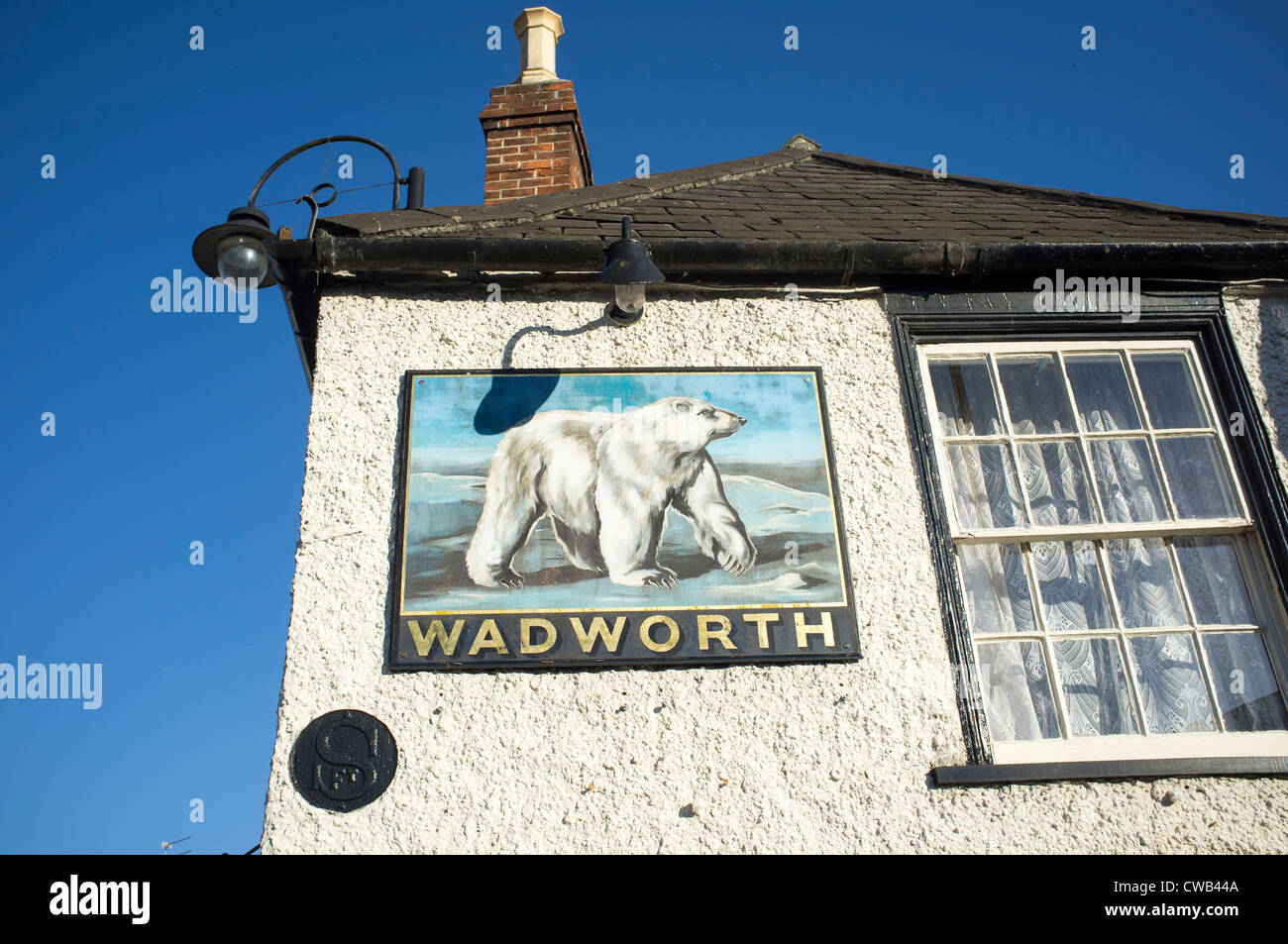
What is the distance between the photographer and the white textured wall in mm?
3490

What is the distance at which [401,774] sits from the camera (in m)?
3.56

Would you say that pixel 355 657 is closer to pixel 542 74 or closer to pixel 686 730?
pixel 686 730

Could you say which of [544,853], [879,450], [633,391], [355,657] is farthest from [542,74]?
[544,853]

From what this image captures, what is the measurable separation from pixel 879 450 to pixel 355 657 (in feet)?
7.65

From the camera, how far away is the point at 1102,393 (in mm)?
4637

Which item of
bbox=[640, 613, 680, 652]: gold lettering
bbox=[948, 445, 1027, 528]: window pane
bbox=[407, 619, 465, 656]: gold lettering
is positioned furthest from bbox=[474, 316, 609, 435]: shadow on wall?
bbox=[948, 445, 1027, 528]: window pane

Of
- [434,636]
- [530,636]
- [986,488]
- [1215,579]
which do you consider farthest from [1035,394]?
[434,636]

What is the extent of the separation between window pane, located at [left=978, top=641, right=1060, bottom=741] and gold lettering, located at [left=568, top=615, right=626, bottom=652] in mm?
1447

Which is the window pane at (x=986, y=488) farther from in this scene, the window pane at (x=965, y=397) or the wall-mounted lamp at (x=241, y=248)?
the wall-mounted lamp at (x=241, y=248)

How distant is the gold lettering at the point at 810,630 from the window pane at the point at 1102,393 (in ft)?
5.49

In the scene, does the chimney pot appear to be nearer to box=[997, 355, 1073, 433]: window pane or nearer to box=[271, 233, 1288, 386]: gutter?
box=[271, 233, 1288, 386]: gutter

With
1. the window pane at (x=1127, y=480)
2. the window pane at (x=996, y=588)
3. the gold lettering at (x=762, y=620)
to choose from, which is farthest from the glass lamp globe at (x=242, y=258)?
the window pane at (x=1127, y=480)
